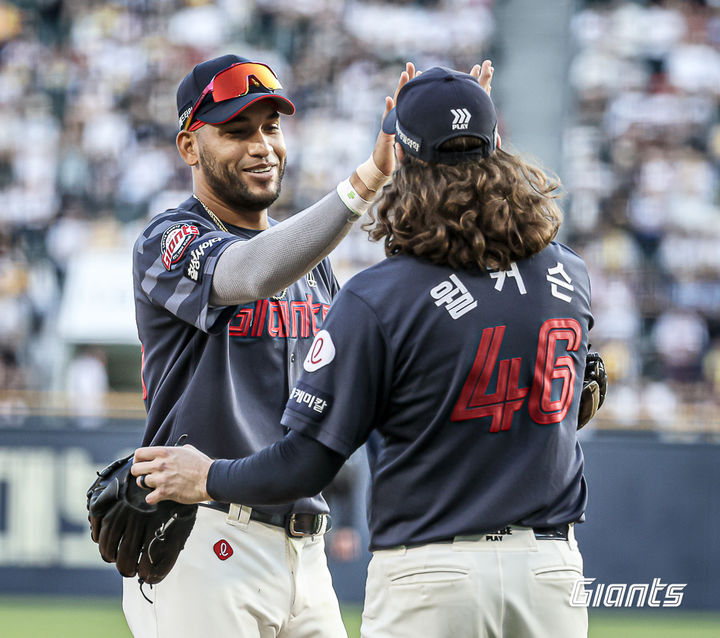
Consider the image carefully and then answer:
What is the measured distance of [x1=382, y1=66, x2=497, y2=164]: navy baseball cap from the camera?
228 centimetres

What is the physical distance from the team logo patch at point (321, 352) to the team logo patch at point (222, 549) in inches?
30.1

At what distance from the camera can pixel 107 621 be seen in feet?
23.7

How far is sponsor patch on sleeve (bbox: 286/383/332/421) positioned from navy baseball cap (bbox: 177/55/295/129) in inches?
41.4

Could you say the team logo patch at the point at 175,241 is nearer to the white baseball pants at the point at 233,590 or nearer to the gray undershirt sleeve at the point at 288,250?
the gray undershirt sleeve at the point at 288,250

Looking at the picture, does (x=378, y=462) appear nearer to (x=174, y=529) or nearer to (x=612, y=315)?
(x=174, y=529)

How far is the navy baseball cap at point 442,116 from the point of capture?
2.28 m

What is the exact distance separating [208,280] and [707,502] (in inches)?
222

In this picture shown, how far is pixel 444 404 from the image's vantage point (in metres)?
2.22

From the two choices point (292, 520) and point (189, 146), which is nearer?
point (292, 520)

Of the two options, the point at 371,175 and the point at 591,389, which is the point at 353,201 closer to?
the point at 371,175

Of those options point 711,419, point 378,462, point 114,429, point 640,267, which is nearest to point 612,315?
point 640,267

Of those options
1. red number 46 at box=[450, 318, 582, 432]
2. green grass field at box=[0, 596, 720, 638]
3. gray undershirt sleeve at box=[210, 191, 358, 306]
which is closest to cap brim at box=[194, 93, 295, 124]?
gray undershirt sleeve at box=[210, 191, 358, 306]

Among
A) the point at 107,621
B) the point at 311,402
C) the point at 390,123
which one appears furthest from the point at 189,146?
the point at 107,621

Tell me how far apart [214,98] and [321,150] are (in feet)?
24.7
